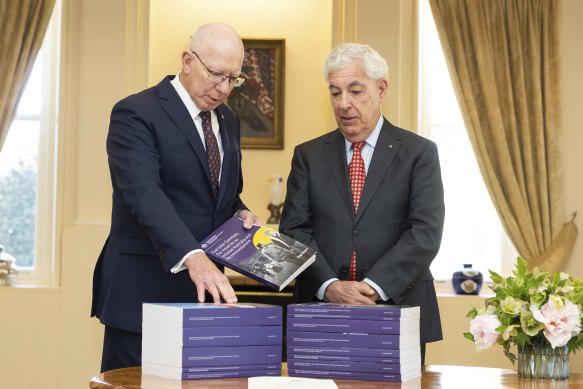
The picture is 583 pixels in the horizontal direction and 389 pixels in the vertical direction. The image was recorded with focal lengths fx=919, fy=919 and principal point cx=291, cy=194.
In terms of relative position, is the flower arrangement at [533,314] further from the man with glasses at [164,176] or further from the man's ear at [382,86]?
the man's ear at [382,86]

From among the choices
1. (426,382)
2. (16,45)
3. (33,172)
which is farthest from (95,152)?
(426,382)

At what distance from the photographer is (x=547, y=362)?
8.29 feet

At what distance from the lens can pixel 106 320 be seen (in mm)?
2811

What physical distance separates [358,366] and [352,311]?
0.14 meters

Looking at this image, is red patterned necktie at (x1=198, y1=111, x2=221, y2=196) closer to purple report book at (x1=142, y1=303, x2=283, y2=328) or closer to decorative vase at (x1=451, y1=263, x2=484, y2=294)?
purple report book at (x1=142, y1=303, x2=283, y2=328)

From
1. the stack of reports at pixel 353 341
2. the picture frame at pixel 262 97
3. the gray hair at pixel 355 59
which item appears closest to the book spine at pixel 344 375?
the stack of reports at pixel 353 341

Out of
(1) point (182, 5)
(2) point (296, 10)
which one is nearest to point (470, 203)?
(2) point (296, 10)

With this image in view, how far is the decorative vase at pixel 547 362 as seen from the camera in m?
2.52

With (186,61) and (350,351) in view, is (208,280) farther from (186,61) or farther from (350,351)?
(186,61)

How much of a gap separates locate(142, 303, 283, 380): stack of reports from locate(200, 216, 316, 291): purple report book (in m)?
0.24

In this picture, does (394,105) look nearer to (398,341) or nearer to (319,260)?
(319,260)

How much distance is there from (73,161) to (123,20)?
3.07ft

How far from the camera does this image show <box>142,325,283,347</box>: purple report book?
2.27 m

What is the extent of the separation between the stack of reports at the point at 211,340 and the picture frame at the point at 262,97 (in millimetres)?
4107
